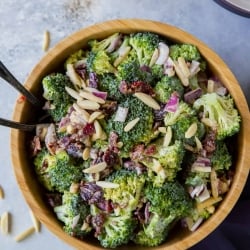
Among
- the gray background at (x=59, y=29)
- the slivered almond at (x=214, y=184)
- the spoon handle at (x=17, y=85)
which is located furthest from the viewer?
the gray background at (x=59, y=29)

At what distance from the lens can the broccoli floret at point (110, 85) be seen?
1.39 meters

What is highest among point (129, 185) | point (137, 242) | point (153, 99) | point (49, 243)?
point (153, 99)

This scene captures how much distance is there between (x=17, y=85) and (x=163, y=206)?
359 mm

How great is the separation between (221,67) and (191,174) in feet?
0.71

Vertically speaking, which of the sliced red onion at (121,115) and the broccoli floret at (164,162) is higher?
the sliced red onion at (121,115)

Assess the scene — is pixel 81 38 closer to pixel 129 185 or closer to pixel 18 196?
pixel 129 185

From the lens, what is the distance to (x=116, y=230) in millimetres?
1398

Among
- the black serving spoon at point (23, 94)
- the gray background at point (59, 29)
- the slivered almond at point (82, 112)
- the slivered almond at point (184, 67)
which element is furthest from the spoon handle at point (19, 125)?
the slivered almond at point (184, 67)

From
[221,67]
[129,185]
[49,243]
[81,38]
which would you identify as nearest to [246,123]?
[221,67]

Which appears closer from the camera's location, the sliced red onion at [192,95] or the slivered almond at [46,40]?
the sliced red onion at [192,95]

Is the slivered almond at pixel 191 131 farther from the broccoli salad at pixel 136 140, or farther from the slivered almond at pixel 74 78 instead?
the slivered almond at pixel 74 78

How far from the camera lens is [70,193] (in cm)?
142

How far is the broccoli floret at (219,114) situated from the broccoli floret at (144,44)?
0.13 metres

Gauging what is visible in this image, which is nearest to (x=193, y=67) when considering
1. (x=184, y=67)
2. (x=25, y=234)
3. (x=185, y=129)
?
(x=184, y=67)
